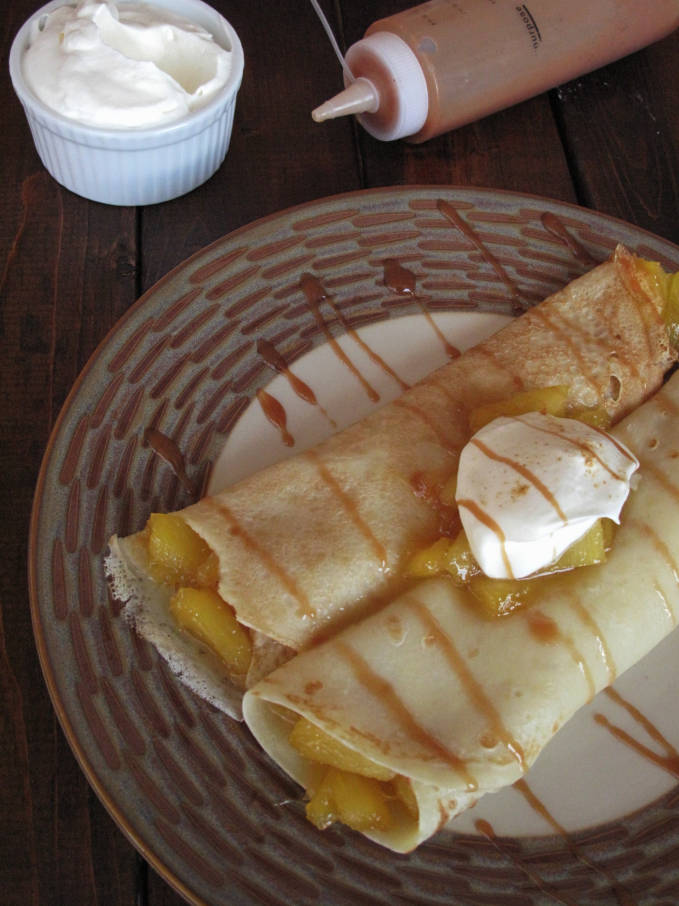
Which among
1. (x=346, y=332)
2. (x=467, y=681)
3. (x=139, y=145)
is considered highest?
(x=139, y=145)

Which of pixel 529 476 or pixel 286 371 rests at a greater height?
pixel 529 476

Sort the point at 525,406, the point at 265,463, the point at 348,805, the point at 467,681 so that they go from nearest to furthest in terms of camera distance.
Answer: the point at 348,805
the point at 467,681
the point at 525,406
the point at 265,463

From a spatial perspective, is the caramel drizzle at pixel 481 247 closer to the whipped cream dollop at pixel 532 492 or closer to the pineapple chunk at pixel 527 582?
the whipped cream dollop at pixel 532 492

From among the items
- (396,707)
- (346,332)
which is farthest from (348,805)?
(346,332)

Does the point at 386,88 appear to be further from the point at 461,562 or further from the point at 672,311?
the point at 461,562

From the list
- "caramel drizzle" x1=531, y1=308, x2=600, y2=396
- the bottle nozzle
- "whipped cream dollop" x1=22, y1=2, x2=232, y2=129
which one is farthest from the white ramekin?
"caramel drizzle" x1=531, y1=308, x2=600, y2=396

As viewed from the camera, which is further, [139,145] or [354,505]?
[139,145]
